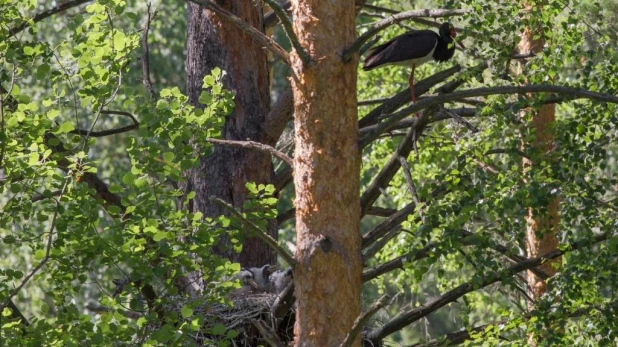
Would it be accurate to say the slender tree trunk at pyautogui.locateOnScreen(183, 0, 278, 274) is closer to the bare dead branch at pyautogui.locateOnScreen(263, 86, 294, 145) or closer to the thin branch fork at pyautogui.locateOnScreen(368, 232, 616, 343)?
the bare dead branch at pyautogui.locateOnScreen(263, 86, 294, 145)

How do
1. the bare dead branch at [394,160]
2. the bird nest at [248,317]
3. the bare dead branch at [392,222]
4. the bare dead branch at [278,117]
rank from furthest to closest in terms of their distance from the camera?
the bare dead branch at [278,117] → the bare dead branch at [392,222] → the bird nest at [248,317] → the bare dead branch at [394,160]

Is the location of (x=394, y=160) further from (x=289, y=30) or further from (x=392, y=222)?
(x=392, y=222)

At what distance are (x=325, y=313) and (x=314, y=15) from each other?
190 centimetres

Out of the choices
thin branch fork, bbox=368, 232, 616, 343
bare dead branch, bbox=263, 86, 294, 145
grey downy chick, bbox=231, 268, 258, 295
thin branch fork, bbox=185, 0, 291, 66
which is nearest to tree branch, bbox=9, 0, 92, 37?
thin branch fork, bbox=185, 0, 291, 66

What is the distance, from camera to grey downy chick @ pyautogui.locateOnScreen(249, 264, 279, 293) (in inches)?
364

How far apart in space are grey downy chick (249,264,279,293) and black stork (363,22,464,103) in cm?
211

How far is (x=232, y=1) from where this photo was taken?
10453mm

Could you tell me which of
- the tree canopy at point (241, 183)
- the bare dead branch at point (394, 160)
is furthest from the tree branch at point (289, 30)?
the bare dead branch at point (394, 160)

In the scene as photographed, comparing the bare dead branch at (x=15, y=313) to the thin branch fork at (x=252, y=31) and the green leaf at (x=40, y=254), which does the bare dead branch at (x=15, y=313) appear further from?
the thin branch fork at (x=252, y=31)

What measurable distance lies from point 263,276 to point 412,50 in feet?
9.85

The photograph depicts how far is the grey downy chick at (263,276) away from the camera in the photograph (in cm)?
923

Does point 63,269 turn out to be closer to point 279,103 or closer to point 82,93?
point 82,93

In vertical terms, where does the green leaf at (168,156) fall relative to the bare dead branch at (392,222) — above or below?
below

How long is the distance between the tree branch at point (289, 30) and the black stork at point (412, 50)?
2871mm
